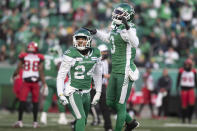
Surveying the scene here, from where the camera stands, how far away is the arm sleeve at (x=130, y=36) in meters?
9.30

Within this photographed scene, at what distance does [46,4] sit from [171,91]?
5760 millimetres

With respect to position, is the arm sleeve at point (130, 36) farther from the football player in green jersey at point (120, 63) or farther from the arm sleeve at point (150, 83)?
the arm sleeve at point (150, 83)

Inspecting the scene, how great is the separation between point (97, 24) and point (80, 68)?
41.7 ft

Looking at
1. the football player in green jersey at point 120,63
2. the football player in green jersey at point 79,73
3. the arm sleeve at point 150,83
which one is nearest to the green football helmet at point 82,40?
the football player in green jersey at point 79,73

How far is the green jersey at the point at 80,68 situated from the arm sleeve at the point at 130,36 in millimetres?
701

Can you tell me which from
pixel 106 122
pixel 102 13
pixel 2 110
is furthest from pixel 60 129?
pixel 102 13

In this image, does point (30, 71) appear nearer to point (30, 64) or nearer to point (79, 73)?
point (30, 64)

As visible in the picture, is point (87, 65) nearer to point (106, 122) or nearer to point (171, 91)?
point (106, 122)

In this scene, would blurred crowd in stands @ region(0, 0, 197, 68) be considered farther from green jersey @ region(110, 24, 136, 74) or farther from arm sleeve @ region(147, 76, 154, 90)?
green jersey @ region(110, 24, 136, 74)

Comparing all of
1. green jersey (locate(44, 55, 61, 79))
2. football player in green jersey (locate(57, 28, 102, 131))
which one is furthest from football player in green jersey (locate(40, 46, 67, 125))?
football player in green jersey (locate(57, 28, 102, 131))

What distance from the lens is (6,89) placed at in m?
19.8

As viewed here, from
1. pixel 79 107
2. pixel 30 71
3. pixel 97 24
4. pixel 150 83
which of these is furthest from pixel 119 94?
pixel 97 24

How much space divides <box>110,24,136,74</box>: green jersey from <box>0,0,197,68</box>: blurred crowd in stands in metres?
10.2

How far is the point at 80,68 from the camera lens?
29.0 feet
